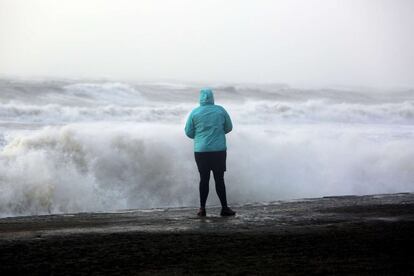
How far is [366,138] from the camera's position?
698 inches

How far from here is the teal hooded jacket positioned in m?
9.21

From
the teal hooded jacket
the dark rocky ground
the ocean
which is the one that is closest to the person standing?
the teal hooded jacket

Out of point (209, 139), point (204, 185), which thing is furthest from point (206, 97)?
point (204, 185)

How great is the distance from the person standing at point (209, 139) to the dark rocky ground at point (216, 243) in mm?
461

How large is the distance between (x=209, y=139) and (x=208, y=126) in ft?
0.50

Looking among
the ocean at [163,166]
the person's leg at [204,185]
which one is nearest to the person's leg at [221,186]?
the person's leg at [204,185]

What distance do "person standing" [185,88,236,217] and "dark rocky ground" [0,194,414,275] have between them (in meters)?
0.46

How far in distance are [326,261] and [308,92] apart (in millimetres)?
31041

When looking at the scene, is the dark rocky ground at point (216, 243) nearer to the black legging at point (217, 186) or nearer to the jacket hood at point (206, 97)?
the black legging at point (217, 186)

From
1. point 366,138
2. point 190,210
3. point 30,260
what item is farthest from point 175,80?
point 30,260

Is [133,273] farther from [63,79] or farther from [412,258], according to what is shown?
[63,79]

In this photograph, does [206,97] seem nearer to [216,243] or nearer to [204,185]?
[204,185]

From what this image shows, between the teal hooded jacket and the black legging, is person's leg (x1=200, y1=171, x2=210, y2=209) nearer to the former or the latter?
the black legging

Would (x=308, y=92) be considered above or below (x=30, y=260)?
above
